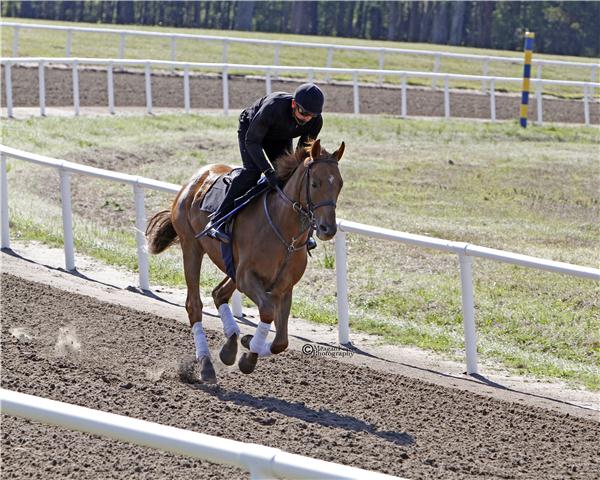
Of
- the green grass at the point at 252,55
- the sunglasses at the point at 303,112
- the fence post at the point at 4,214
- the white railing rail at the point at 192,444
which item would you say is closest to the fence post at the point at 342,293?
the sunglasses at the point at 303,112

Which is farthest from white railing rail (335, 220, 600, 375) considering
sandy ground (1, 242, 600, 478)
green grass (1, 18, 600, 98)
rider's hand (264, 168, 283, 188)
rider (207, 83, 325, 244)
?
green grass (1, 18, 600, 98)

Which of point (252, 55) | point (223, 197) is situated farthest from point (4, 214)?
point (252, 55)

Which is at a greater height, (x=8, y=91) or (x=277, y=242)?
(x=277, y=242)

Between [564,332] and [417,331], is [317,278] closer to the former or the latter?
[417,331]

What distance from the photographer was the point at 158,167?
16.9m

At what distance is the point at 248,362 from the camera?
24.1ft

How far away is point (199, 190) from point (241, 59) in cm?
2425

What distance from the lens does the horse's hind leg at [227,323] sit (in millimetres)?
7512

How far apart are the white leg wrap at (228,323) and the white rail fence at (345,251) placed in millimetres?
1410

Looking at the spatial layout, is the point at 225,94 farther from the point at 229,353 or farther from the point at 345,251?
the point at 229,353

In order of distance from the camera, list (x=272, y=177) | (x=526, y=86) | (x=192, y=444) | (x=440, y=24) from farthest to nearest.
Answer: (x=440, y=24), (x=526, y=86), (x=272, y=177), (x=192, y=444)

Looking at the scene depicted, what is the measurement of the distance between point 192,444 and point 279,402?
3.89 metres

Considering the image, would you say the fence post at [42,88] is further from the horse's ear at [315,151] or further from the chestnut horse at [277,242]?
the horse's ear at [315,151]

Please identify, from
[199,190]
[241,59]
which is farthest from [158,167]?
[241,59]
